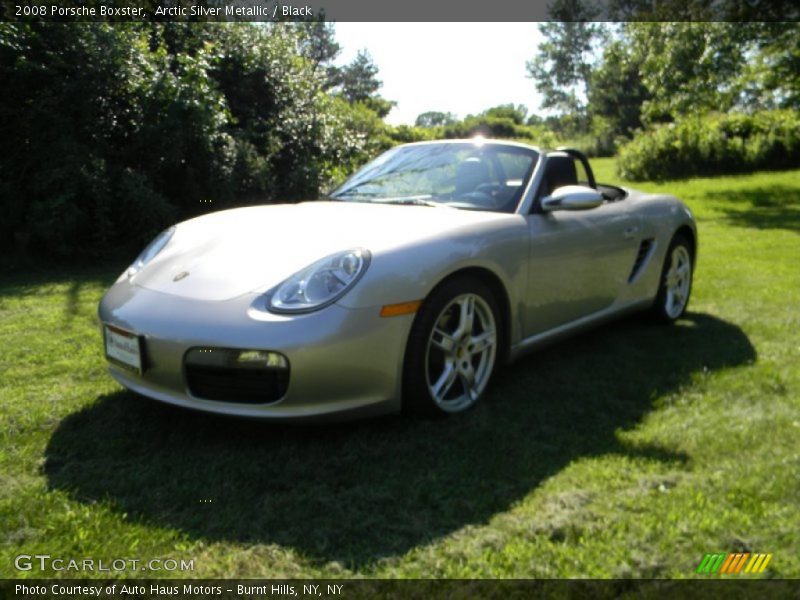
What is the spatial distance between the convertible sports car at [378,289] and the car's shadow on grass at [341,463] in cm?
19

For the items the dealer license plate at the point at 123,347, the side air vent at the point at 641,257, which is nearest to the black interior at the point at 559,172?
the side air vent at the point at 641,257

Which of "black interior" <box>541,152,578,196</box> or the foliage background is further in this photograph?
the foliage background

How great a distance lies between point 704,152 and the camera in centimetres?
2183

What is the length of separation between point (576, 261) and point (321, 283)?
170 centimetres

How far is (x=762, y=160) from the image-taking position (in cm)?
2225

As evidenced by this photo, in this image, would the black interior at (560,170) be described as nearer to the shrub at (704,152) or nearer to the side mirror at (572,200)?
the side mirror at (572,200)

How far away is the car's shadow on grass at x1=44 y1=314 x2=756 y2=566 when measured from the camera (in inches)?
93.4

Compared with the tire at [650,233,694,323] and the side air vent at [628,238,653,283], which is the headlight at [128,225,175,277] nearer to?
the side air vent at [628,238,653,283]

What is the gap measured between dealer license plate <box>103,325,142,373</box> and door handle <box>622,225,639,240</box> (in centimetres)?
290

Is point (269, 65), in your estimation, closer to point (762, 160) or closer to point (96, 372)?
point (96, 372)

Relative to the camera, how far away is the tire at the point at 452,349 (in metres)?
3.08

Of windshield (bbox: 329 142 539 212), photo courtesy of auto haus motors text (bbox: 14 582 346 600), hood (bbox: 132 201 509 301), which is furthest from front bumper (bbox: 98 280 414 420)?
windshield (bbox: 329 142 539 212)

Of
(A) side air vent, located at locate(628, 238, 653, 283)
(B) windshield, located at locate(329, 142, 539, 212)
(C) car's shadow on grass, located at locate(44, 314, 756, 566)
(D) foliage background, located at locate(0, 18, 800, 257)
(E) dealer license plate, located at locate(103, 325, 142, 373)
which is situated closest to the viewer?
(C) car's shadow on grass, located at locate(44, 314, 756, 566)

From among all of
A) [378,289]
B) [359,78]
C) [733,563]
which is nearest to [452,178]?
[378,289]
